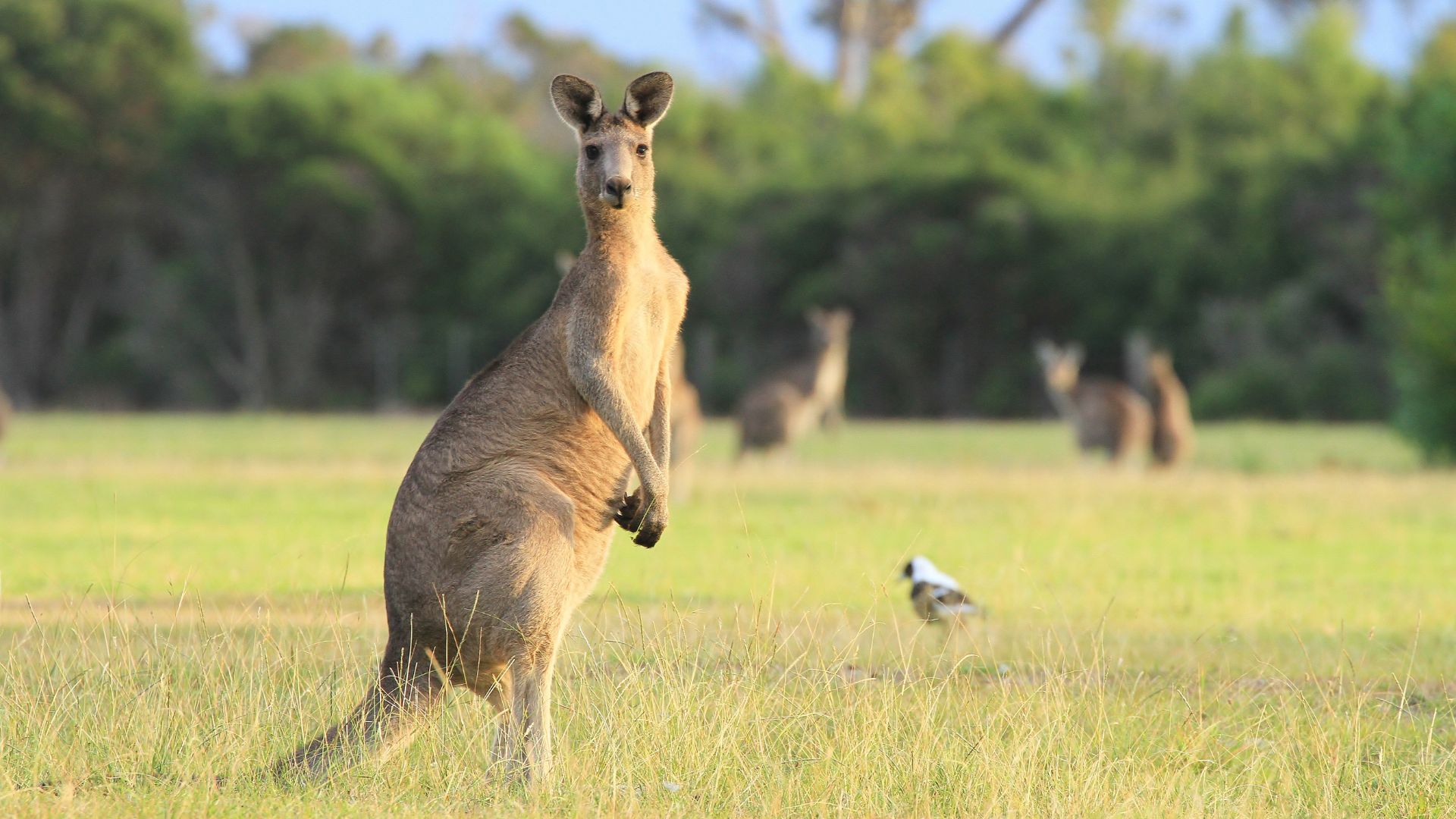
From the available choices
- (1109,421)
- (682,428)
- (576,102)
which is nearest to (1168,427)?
(1109,421)

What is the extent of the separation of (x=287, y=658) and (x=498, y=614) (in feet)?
4.23

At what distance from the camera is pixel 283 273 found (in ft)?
118

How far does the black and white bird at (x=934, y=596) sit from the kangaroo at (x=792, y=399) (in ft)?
34.2

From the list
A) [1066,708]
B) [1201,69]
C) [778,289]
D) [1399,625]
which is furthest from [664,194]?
[1066,708]

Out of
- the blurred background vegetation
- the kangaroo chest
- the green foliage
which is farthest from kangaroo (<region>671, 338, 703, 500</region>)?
the blurred background vegetation

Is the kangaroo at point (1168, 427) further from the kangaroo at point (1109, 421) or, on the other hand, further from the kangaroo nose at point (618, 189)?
the kangaroo nose at point (618, 189)

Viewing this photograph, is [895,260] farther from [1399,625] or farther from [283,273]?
[1399,625]

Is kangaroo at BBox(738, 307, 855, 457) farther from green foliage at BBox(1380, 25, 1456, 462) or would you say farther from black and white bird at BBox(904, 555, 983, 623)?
black and white bird at BBox(904, 555, 983, 623)

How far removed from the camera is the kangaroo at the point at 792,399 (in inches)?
689

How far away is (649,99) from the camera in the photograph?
4.98m

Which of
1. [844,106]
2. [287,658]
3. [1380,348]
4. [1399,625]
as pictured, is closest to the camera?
[287,658]

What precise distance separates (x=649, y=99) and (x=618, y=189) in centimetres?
36

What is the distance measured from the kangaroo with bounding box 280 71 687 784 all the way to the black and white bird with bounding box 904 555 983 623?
1.99m

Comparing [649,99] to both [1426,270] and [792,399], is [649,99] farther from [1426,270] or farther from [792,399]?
[1426,270]
